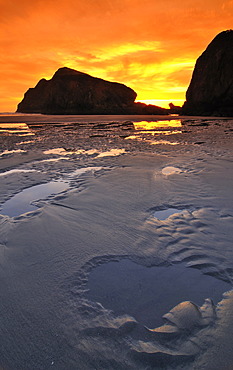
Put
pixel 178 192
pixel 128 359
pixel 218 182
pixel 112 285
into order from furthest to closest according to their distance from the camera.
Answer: pixel 218 182, pixel 178 192, pixel 112 285, pixel 128 359

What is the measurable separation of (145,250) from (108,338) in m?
0.99

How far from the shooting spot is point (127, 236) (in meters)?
2.45

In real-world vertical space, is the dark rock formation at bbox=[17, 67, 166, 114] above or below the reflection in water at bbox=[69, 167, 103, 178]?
above

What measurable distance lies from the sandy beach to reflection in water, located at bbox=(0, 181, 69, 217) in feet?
0.06

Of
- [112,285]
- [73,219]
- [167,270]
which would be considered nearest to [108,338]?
[112,285]

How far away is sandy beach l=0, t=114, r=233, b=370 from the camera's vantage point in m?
1.24

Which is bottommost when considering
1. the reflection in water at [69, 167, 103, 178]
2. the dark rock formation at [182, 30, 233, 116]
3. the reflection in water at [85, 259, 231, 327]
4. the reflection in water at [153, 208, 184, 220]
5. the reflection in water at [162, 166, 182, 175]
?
the reflection in water at [85, 259, 231, 327]

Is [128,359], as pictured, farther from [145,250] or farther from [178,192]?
[178,192]

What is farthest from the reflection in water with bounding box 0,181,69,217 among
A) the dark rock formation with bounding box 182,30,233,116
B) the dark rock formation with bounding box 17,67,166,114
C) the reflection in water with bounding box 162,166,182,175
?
the dark rock formation with bounding box 17,67,166,114

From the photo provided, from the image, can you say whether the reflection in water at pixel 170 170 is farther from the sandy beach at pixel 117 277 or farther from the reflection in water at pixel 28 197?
the reflection in water at pixel 28 197

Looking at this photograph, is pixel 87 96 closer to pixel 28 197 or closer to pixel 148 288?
pixel 28 197

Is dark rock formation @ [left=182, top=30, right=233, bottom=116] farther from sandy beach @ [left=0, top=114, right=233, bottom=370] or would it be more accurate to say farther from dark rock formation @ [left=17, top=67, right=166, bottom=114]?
sandy beach @ [left=0, top=114, right=233, bottom=370]

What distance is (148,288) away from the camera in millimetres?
1701

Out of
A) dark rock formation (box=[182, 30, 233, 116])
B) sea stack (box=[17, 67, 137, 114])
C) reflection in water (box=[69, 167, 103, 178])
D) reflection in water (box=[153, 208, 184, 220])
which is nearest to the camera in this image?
reflection in water (box=[153, 208, 184, 220])
